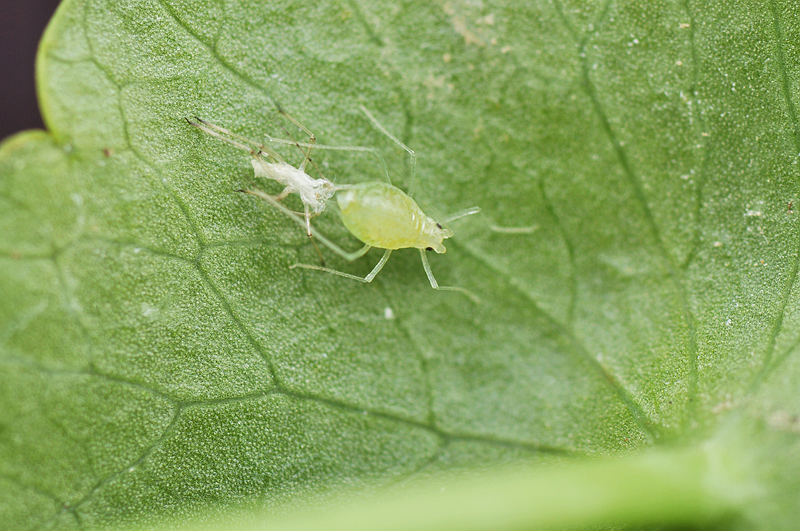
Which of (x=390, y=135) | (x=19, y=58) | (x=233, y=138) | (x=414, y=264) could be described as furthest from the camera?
(x=19, y=58)

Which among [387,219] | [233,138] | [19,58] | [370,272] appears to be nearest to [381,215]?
[387,219]

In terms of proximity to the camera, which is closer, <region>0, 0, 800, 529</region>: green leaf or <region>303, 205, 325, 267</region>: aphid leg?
<region>0, 0, 800, 529</region>: green leaf

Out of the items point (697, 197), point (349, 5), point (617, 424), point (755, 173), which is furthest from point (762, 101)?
point (349, 5)

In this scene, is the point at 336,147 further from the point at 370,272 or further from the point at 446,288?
the point at 446,288

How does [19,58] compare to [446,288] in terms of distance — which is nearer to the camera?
[446,288]

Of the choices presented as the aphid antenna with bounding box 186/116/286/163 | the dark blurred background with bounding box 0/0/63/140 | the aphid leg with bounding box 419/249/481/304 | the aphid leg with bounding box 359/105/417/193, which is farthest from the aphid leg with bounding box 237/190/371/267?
the dark blurred background with bounding box 0/0/63/140

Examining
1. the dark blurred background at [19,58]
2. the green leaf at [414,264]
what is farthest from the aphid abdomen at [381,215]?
the dark blurred background at [19,58]

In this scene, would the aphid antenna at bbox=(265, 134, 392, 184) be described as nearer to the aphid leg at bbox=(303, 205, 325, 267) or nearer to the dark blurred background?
the aphid leg at bbox=(303, 205, 325, 267)

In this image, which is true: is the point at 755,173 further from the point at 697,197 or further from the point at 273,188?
the point at 273,188
